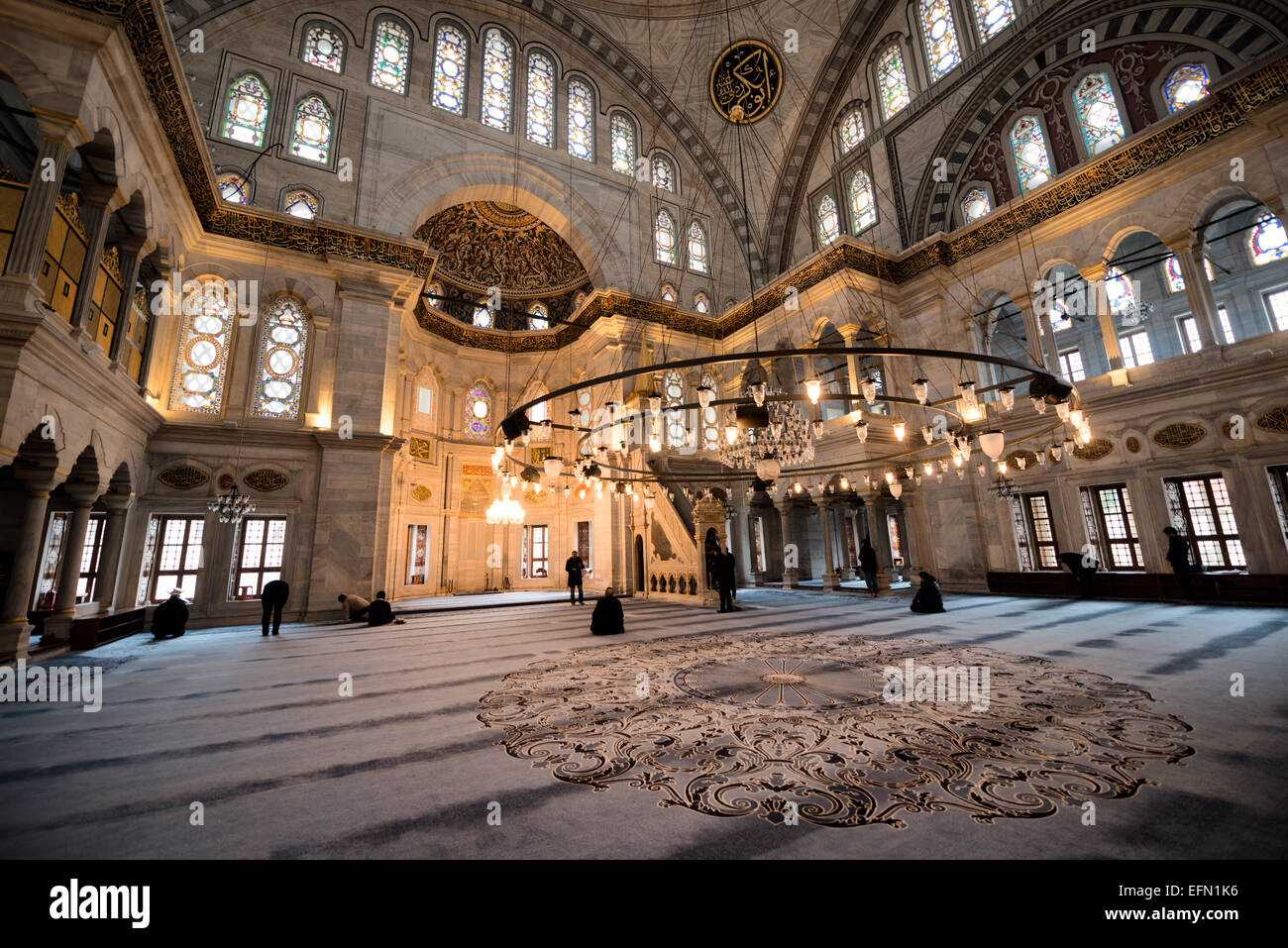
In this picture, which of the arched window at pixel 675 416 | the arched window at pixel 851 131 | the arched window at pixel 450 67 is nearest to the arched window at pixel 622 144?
the arched window at pixel 450 67

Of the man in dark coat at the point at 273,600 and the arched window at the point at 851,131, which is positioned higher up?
the arched window at the point at 851,131

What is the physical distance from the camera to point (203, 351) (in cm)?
978

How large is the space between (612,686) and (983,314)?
12497 mm

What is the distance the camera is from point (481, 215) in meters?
16.4

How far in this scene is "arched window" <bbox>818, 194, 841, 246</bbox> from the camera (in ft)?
49.2

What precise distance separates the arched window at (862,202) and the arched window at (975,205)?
89.1 inches

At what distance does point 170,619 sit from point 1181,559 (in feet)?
53.6

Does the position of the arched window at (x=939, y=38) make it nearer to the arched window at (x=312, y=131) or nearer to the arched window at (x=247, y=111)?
the arched window at (x=312, y=131)

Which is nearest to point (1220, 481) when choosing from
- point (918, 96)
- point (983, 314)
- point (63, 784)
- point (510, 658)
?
point (983, 314)

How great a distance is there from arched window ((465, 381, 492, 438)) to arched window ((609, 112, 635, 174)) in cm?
822

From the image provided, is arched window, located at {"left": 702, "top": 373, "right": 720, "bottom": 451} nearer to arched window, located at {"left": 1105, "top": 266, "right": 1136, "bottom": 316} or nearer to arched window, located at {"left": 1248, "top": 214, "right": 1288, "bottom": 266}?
arched window, located at {"left": 1105, "top": 266, "right": 1136, "bottom": 316}

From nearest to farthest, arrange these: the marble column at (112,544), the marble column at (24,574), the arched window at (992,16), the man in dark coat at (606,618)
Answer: the marble column at (24,574)
the man in dark coat at (606,618)
the marble column at (112,544)
the arched window at (992,16)

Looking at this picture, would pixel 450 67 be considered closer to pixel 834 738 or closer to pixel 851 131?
pixel 851 131

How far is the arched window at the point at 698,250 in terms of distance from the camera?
54.5ft
